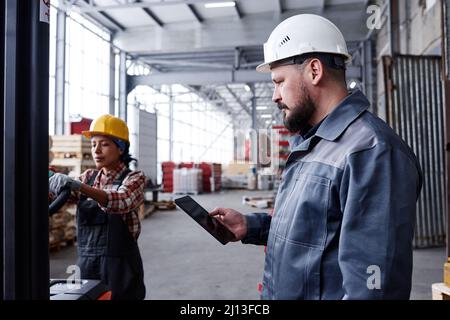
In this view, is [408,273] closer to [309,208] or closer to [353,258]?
[353,258]

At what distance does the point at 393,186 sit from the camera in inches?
46.0

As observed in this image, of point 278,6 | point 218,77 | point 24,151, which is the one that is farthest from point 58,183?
point 218,77

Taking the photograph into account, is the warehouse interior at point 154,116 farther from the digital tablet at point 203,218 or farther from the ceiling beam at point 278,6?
the digital tablet at point 203,218

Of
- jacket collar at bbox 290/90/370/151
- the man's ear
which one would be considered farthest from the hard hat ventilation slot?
jacket collar at bbox 290/90/370/151

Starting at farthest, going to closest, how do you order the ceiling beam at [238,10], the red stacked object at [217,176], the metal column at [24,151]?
1. the red stacked object at [217,176]
2. the ceiling beam at [238,10]
3. the metal column at [24,151]

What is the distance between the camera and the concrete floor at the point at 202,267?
179 inches

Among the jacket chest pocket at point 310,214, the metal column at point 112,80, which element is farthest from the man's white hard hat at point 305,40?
the metal column at point 112,80

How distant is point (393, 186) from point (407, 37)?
824 centimetres

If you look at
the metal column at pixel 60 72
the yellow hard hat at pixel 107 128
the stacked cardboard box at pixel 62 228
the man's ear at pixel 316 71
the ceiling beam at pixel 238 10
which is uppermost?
the ceiling beam at pixel 238 10

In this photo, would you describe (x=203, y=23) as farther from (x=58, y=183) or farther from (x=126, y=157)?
(x=58, y=183)

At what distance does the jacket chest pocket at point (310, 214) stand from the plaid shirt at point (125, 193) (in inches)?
56.7

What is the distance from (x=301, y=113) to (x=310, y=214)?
0.40 metres

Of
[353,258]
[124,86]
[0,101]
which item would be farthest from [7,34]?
[124,86]

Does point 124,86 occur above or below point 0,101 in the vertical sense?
above
